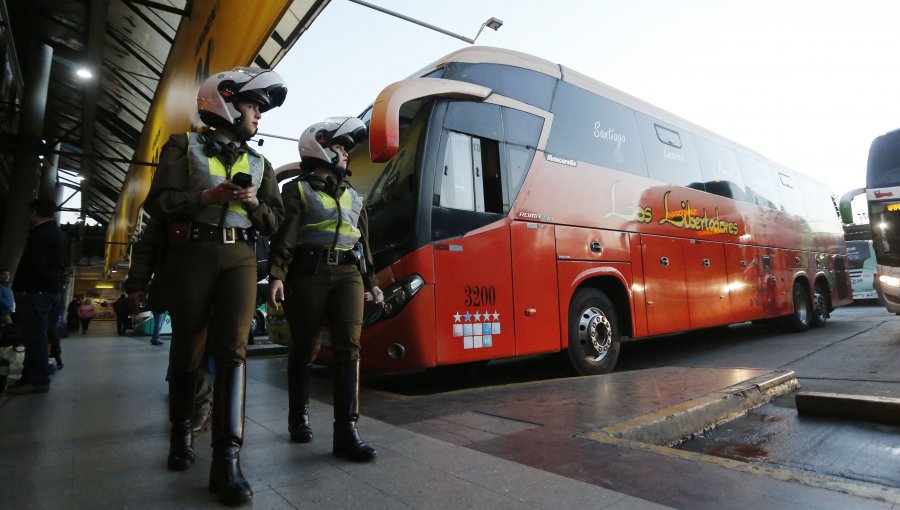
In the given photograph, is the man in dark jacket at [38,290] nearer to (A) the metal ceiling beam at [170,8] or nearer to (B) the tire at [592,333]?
(A) the metal ceiling beam at [170,8]

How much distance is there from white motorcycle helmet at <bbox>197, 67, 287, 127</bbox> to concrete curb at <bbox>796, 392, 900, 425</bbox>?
4.09 meters

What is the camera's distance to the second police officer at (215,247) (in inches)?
77.7

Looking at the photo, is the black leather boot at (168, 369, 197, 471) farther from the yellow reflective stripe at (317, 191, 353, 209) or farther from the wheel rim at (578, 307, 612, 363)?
the wheel rim at (578, 307, 612, 363)

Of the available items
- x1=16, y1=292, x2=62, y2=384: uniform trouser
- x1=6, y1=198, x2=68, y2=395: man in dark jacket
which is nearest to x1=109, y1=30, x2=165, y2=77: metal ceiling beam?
x1=6, y1=198, x2=68, y2=395: man in dark jacket

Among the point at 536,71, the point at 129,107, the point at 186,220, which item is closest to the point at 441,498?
the point at 186,220

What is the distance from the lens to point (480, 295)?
4277 millimetres

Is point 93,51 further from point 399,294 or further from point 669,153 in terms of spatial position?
point 669,153

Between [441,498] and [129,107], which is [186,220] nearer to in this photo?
[441,498]

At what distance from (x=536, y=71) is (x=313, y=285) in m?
3.86

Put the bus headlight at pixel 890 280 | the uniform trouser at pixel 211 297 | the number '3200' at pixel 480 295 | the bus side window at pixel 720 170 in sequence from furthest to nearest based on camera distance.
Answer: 1. the bus headlight at pixel 890 280
2. the bus side window at pixel 720 170
3. the number '3200' at pixel 480 295
4. the uniform trouser at pixel 211 297

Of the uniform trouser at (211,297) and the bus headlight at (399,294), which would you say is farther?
the bus headlight at (399,294)

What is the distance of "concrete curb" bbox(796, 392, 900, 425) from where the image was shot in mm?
3098

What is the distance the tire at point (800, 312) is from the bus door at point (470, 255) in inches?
317

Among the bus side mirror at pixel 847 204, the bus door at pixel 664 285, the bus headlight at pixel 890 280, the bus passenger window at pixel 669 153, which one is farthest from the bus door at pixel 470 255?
the bus side mirror at pixel 847 204
